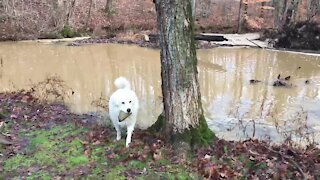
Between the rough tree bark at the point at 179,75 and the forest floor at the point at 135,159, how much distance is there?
26 cm

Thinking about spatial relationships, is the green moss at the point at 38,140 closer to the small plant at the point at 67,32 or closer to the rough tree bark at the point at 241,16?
the small plant at the point at 67,32

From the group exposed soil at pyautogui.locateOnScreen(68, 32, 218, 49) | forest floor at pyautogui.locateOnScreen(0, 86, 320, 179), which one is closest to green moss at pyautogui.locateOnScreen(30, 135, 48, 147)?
forest floor at pyautogui.locateOnScreen(0, 86, 320, 179)

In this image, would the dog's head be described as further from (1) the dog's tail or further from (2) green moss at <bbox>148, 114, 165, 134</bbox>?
(2) green moss at <bbox>148, 114, 165, 134</bbox>

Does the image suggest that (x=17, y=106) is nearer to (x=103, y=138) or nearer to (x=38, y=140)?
(x=38, y=140)

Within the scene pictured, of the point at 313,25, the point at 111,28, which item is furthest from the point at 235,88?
the point at 111,28

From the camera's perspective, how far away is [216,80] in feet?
43.3

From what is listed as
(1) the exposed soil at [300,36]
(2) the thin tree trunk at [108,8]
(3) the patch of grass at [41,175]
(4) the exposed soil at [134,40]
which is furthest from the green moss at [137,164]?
(2) the thin tree trunk at [108,8]

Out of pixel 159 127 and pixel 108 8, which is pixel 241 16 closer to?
pixel 108 8

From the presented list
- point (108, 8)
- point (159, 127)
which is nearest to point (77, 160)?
point (159, 127)

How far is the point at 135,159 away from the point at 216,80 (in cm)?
840

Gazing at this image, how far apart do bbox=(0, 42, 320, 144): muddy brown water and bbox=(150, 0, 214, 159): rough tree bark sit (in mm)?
2032

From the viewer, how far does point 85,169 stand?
502 centimetres

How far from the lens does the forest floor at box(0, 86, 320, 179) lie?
16.0 feet

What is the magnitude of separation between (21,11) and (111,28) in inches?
233
